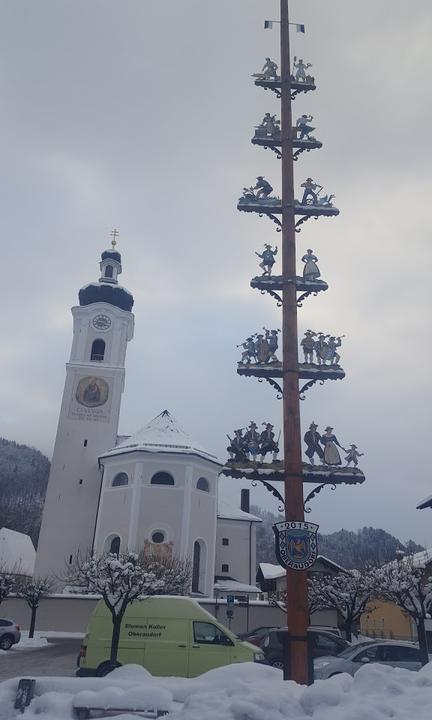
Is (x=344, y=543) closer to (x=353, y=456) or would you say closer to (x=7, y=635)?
(x=7, y=635)

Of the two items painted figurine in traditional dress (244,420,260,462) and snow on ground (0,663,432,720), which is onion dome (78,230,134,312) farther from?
snow on ground (0,663,432,720)

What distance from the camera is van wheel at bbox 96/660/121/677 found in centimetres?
1413

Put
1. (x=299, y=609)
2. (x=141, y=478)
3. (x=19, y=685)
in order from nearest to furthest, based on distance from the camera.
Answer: (x=19, y=685), (x=299, y=609), (x=141, y=478)

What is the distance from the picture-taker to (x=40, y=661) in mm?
19891

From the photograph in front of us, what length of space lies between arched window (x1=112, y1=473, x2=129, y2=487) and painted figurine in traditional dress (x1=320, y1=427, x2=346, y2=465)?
1089 inches

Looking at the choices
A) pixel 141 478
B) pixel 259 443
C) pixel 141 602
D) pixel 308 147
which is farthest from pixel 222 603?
pixel 308 147

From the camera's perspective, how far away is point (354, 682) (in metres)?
7.15

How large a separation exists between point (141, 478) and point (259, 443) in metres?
26.5

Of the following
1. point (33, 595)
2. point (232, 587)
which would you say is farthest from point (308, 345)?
point (232, 587)

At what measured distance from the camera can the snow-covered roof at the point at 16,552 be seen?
56.1 metres

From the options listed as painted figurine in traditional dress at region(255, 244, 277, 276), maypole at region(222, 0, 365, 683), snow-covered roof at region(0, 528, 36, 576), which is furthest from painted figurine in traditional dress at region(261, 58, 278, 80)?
snow-covered roof at region(0, 528, 36, 576)

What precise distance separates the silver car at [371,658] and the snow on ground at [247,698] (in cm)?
862

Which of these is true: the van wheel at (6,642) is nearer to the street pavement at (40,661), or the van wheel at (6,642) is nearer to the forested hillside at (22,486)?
the street pavement at (40,661)

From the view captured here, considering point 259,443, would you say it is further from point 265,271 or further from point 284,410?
point 265,271
